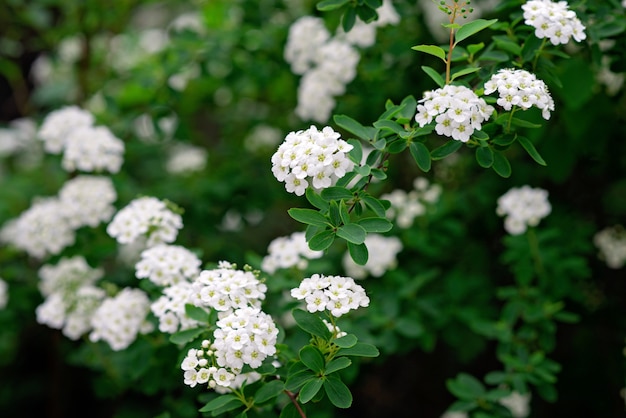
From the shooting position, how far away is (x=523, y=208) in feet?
8.31

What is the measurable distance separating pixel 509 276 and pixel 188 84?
6.49 ft

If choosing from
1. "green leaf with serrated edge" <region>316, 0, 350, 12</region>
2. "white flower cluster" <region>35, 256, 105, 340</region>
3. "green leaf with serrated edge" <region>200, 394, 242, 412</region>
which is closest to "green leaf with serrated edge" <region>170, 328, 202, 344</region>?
"green leaf with serrated edge" <region>200, 394, 242, 412</region>

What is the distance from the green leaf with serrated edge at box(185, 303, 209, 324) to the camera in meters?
1.85

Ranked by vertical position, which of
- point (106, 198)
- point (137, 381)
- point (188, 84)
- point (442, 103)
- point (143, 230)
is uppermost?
point (442, 103)

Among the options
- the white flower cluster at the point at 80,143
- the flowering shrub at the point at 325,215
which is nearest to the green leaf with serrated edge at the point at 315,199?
the flowering shrub at the point at 325,215

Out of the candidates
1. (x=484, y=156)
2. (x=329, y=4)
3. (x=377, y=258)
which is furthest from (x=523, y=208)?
(x=329, y=4)

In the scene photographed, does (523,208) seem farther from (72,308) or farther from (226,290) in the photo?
(72,308)

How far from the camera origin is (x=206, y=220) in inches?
128

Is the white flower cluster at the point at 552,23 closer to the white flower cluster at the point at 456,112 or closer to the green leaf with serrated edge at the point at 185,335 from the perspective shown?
the white flower cluster at the point at 456,112

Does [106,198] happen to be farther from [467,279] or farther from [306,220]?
[467,279]

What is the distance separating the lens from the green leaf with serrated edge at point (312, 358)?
164 centimetres

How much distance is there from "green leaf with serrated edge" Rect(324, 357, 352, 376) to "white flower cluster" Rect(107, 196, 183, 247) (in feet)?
2.64

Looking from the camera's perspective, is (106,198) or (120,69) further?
(120,69)

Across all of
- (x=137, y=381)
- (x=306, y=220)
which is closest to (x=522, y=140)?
(x=306, y=220)
